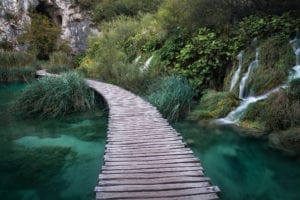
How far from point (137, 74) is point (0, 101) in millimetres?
5040

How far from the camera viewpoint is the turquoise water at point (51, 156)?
4879 millimetres

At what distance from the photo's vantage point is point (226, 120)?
25.3ft

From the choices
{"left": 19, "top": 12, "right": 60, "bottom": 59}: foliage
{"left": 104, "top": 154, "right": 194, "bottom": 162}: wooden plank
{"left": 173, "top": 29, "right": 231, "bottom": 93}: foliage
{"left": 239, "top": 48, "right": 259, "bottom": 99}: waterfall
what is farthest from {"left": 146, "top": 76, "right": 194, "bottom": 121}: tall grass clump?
{"left": 19, "top": 12, "right": 60, "bottom": 59}: foliage

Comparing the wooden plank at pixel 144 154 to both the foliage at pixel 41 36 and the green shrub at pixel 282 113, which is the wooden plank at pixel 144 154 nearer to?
the green shrub at pixel 282 113

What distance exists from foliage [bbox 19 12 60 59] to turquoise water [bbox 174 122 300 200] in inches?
694

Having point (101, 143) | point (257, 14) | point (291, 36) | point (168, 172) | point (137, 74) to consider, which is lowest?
point (101, 143)

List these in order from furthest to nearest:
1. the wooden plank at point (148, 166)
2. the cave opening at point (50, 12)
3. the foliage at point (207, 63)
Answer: the cave opening at point (50, 12)
the foliage at point (207, 63)
the wooden plank at point (148, 166)

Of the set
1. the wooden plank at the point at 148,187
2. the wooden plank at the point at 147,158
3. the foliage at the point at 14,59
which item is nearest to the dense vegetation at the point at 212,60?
the wooden plank at the point at 147,158

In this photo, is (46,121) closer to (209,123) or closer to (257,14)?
(209,123)

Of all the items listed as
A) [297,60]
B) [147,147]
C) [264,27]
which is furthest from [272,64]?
[147,147]

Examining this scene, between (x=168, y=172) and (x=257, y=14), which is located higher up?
(x=257, y=14)

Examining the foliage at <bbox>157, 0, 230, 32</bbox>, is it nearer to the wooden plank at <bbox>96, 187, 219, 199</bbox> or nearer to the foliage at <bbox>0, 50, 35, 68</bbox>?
the wooden plank at <bbox>96, 187, 219, 199</bbox>

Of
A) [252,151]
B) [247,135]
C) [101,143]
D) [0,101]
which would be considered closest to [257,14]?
[247,135]

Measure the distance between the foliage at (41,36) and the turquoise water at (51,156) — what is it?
46.3 ft
